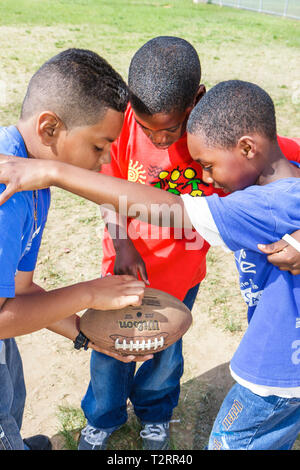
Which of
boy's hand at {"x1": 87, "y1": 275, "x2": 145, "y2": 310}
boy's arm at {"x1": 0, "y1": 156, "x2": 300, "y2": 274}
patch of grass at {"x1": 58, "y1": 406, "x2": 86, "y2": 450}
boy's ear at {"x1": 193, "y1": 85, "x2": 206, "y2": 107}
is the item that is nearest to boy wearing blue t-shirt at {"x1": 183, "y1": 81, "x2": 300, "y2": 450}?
boy's arm at {"x1": 0, "y1": 156, "x2": 300, "y2": 274}

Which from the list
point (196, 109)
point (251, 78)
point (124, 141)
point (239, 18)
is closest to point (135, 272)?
point (124, 141)

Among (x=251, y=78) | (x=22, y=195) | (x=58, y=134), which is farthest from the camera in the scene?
(x=251, y=78)

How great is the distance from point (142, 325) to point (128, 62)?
11821mm

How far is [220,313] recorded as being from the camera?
4.53 meters

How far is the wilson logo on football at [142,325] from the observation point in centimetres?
253

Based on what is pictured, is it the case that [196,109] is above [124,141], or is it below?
Answer: above

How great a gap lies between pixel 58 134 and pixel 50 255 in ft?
10.5

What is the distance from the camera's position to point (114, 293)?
7.83 ft

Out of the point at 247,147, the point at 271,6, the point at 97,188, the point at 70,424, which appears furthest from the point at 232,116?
the point at 271,6

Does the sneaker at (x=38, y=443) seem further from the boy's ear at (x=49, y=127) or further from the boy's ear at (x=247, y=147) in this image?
the boy's ear at (x=247, y=147)

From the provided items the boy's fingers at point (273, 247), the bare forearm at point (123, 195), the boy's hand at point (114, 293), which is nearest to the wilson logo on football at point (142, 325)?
the boy's hand at point (114, 293)

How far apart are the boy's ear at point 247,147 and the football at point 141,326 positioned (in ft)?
3.11

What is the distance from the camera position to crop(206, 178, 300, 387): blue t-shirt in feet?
6.61
